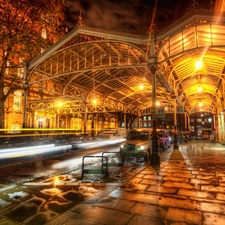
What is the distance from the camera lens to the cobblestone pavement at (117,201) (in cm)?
415

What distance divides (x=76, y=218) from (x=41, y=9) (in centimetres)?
1676

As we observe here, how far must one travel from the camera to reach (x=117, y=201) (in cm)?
516

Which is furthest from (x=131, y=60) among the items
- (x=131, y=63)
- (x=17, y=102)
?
(x=17, y=102)

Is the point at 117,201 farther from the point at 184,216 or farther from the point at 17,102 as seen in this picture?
the point at 17,102

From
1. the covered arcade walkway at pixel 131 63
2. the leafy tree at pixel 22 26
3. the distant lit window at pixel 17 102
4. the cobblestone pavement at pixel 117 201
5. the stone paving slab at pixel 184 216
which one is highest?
the leafy tree at pixel 22 26

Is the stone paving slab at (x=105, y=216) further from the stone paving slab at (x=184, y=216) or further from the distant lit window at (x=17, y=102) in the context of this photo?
the distant lit window at (x=17, y=102)

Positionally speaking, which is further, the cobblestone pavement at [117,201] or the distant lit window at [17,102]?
the distant lit window at [17,102]

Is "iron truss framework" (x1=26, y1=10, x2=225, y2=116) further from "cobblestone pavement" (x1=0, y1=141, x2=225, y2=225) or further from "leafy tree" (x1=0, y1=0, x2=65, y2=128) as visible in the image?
"cobblestone pavement" (x1=0, y1=141, x2=225, y2=225)

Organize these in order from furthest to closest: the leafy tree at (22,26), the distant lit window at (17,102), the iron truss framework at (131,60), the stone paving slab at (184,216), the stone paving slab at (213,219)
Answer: the distant lit window at (17,102) → the leafy tree at (22,26) → the iron truss framework at (131,60) → the stone paving slab at (184,216) → the stone paving slab at (213,219)

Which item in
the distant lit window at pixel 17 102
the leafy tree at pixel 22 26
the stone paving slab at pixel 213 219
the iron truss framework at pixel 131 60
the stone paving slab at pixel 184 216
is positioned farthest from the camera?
the distant lit window at pixel 17 102

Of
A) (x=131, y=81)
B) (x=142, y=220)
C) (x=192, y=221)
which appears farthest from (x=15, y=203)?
(x=131, y=81)

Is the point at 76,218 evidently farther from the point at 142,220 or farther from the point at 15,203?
the point at 15,203

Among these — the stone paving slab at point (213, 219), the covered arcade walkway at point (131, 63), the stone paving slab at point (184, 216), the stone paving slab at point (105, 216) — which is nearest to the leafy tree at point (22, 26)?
the covered arcade walkway at point (131, 63)

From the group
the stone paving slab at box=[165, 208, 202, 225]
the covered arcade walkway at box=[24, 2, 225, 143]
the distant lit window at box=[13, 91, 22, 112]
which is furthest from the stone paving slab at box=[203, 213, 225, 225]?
the distant lit window at box=[13, 91, 22, 112]
